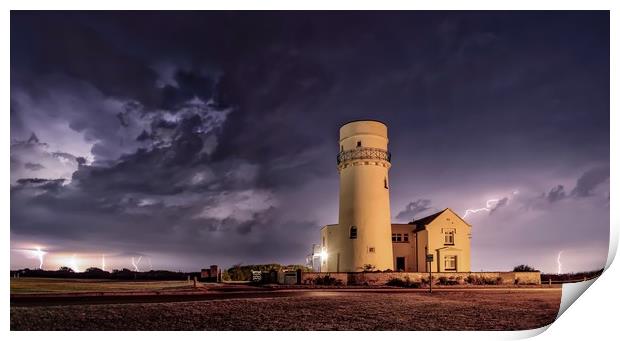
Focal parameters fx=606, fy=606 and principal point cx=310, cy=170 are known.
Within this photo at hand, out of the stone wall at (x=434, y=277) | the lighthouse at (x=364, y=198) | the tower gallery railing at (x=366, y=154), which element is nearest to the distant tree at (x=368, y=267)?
the lighthouse at (x=364, y=198)

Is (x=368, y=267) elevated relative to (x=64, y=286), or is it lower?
lower

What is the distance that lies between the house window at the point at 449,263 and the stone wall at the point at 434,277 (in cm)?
413

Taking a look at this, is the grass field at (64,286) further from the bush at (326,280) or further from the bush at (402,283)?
the bush at (402,283)

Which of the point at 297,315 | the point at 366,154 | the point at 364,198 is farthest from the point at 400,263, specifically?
the point at 297,315

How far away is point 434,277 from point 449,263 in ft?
17.3

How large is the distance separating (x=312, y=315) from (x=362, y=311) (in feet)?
6.82

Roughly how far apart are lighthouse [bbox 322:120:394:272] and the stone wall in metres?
2.68

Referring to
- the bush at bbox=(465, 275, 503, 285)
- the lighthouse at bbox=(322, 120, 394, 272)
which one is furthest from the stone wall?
the lighthouse at bbox=(322, 120, 394, 272)

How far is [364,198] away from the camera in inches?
1384

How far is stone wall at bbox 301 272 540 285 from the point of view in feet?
104

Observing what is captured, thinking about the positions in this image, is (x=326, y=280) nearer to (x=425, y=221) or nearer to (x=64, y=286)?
(x=425, y=221)

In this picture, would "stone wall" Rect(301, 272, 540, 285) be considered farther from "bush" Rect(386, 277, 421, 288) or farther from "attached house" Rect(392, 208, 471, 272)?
"attached house" Rect(392, 208, 471, 272)
